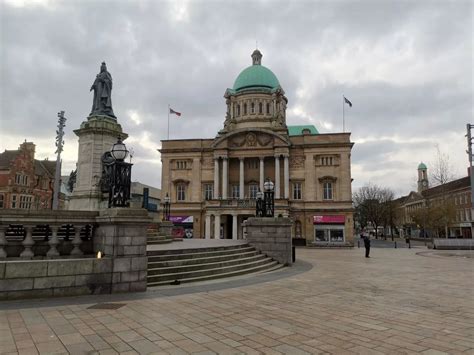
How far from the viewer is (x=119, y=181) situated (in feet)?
33.7

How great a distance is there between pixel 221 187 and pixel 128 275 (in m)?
42.1

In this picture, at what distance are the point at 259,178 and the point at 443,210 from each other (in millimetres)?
25312

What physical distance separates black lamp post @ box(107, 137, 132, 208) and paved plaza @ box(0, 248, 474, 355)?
2.74m

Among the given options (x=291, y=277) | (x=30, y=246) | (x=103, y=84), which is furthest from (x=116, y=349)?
(x=103, y=84)

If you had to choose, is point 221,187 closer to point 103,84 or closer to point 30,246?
point 103,84

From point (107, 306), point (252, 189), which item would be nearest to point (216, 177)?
point (252, 189)

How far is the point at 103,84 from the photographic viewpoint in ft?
59.9

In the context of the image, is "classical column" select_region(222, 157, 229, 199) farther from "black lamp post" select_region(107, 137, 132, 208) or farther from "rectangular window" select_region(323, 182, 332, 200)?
"black lamp post" select_region(107, 137, 132, 208)

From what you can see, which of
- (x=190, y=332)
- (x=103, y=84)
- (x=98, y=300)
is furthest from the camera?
(x=103, y=84)

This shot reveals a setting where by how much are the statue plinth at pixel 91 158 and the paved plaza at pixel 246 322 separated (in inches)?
340

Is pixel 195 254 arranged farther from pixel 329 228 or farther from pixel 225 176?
pixel 225 176

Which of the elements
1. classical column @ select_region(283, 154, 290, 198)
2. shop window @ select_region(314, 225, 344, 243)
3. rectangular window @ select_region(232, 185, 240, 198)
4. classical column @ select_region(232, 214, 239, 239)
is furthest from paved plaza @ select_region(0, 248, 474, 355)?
rectangular window @ select_region(232, 185, 240, 198)

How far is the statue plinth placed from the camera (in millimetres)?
16797

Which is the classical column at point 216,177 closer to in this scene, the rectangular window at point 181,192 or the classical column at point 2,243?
the rectangular window at point 181,192
